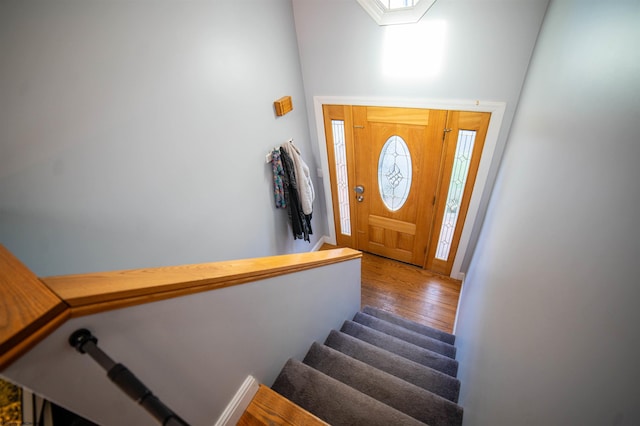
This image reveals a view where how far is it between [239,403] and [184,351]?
409mm

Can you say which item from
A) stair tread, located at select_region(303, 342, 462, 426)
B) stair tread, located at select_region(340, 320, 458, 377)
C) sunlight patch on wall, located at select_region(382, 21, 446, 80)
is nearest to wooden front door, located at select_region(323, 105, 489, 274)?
sunlight patch on wall, located at select_region(382, 21, 446, 80)

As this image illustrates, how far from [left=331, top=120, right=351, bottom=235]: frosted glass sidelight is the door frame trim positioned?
0.38ft

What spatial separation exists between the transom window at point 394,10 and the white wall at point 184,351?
187 cm

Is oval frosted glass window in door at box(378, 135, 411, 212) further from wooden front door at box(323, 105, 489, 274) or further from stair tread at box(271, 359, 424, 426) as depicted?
stair tread at box(271, 359, 424, 426)

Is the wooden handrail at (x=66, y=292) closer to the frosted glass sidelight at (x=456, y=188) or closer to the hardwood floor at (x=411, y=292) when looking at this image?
the frosted glass sidelight at (x=456, y=188)

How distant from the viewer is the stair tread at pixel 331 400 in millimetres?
1134

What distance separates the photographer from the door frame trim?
6.68 feet

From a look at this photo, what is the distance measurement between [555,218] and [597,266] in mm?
289

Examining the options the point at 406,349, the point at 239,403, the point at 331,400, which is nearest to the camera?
the point at 239,403

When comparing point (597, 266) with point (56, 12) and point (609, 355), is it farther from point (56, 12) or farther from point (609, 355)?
point (56, 12)

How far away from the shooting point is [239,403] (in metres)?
1.03

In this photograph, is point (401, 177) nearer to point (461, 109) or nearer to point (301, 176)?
point (461, 109)

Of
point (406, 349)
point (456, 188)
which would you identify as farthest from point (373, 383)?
point (456, 188)

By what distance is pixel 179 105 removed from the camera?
1.51 m
